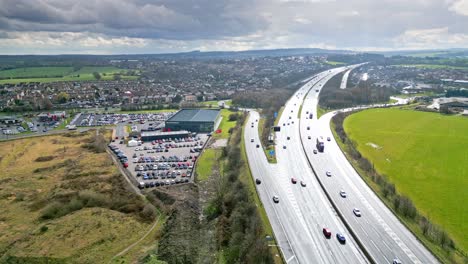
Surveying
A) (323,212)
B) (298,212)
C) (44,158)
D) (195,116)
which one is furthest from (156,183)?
(195,116)

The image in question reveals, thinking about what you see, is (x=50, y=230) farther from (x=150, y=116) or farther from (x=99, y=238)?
(x=150, y=116)

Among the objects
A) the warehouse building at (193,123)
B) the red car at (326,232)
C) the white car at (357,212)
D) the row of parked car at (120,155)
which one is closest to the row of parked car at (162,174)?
the row of parked car at (120,155)

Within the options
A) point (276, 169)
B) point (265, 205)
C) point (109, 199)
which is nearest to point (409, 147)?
point (276, 169)

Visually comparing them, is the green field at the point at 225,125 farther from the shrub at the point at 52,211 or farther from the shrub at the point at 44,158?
the shrub at the point at 52,211

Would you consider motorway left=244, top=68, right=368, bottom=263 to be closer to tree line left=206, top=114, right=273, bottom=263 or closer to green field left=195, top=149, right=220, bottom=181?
tree line left=206, top=114, right=273, bottom=263

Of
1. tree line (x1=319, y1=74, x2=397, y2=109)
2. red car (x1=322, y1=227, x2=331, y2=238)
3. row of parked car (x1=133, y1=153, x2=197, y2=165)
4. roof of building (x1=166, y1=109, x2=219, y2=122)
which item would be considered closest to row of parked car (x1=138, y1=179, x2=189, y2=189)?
row of parked car (x1=133, y1=153, x2=197, y2=165)

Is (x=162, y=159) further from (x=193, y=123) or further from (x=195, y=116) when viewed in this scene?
(x=195, y=116)
